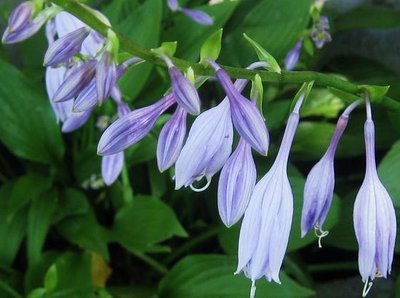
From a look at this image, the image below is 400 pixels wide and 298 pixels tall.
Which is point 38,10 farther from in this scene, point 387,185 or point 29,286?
point 29,286

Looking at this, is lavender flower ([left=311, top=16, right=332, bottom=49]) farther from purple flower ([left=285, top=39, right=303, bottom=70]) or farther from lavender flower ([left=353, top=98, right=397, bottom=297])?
lavender flower ([left=353, top=98, right=397, bottom=297])

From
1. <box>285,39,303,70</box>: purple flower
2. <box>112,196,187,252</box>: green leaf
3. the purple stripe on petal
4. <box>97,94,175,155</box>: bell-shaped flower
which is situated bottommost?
<box>112,196,187,252</box>: green leaf

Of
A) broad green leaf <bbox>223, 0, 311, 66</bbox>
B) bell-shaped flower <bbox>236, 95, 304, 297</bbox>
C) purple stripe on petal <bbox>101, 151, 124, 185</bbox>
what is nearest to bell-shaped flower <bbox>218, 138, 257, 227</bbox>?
bell-shaped flower <bbox>236, 95, 304, 297</bbox>

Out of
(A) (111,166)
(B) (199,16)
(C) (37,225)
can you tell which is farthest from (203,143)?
(C) (37,225)

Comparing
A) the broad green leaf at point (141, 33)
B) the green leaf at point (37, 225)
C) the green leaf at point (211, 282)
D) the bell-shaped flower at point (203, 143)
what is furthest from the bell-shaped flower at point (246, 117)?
the green leaf at point (37, 225)

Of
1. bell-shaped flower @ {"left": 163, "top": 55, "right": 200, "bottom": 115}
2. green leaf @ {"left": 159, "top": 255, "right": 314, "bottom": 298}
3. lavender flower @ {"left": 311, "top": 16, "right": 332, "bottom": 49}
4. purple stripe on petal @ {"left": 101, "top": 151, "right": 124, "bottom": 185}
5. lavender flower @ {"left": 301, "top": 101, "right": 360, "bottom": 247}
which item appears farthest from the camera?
lavender flower @ {"left": 311, "top": 16, "right": 332, "bottom": 49}

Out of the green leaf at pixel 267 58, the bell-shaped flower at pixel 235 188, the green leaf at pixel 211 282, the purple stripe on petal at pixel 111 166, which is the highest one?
the green leaf at pixel 267 58

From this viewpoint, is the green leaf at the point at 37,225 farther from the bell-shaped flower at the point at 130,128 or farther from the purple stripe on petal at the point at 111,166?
the bell-shaped flower at the point at 130,128
